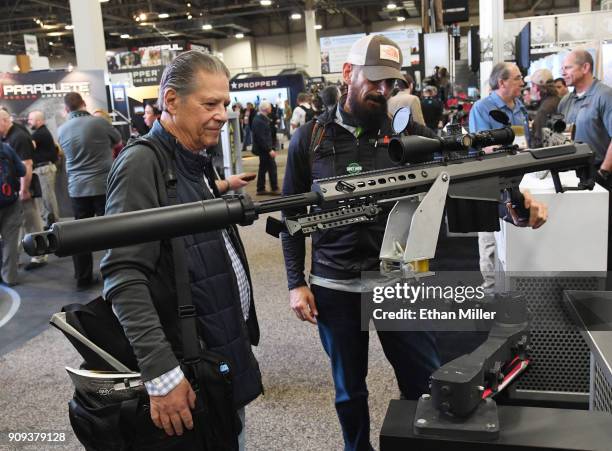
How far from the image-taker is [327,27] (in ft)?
101

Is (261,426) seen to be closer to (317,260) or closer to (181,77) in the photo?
(317,260)

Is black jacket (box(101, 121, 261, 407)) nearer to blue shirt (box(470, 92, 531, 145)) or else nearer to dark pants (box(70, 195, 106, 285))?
blue shirt (box(470, 92, 531, 145))

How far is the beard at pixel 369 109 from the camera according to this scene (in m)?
1.80

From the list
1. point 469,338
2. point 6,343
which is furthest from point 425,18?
point 6,343

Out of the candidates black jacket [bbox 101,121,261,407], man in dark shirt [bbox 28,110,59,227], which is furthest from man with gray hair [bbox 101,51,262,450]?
man in dark shirt [bbox 28,110,59,227]

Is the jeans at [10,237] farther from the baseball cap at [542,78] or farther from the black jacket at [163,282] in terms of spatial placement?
the baseball cap at [542,78]

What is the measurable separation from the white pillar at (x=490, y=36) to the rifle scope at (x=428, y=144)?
21.0ft

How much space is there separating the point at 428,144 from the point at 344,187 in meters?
0.29

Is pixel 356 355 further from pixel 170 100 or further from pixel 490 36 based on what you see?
pixel 490 36

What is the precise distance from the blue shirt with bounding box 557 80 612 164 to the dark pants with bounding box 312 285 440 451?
303cm

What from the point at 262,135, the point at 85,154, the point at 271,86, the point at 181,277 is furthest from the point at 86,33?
the point at 271,86

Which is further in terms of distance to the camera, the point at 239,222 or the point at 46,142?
the point at 46,142

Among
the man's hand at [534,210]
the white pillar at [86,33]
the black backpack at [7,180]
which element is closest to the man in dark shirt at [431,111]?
the black backpack at [7,180]

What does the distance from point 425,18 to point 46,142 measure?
292 inches
